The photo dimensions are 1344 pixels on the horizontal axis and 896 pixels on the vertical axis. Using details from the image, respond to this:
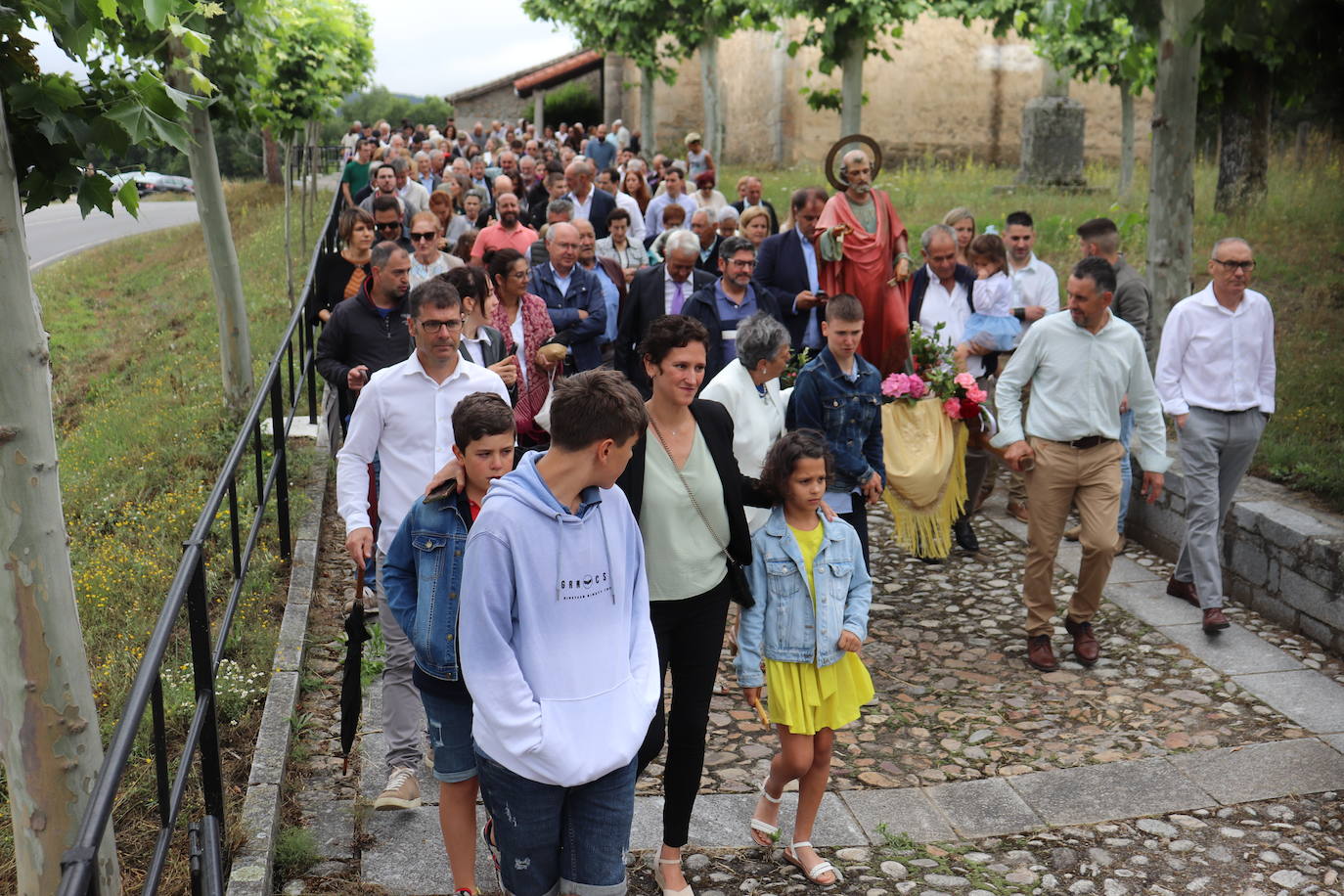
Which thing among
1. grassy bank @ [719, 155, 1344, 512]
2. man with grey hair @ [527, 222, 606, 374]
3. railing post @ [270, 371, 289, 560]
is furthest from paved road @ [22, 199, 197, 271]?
railing post @ [270, 371, 289, 560]

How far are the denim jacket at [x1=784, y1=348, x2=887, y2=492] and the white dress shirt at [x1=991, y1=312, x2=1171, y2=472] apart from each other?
2.88 feet

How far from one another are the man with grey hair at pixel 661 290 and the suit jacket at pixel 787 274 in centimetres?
59

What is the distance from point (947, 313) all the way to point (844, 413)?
2835 mm

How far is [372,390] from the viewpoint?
4.93 meters

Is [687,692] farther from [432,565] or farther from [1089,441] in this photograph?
[1089,441]

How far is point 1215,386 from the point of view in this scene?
7043 millimetres

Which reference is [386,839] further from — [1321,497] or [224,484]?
[1321,497]

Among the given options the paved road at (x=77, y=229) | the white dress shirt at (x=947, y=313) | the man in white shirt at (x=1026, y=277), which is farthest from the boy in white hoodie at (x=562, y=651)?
the paved road at (x=77, y=229)

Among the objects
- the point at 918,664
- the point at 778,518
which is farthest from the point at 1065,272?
the point at 778,518

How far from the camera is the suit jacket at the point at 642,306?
829 centimetres

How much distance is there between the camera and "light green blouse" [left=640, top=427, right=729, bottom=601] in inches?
170

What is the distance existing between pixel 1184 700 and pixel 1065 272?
8.25 metres

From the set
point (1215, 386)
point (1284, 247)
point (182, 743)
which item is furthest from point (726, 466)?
point (1284, 247)

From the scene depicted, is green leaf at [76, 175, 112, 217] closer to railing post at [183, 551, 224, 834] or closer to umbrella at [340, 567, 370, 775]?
railing post at [183, 551, 224, 834]
